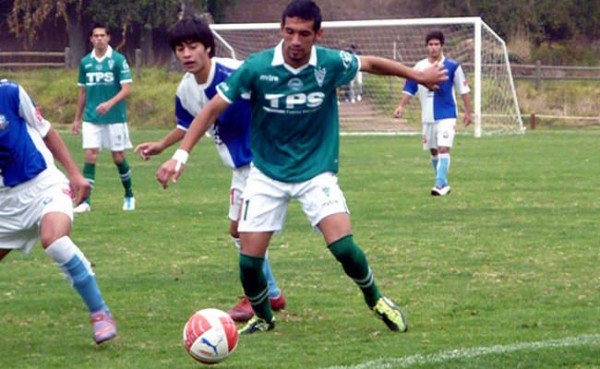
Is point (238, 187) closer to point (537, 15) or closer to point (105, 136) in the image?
point (105, 136)

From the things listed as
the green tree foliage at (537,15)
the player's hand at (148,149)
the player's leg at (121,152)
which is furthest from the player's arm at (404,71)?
the green tree foliage at (537,15)

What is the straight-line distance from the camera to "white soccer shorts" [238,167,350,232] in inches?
295

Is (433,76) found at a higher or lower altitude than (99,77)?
higher

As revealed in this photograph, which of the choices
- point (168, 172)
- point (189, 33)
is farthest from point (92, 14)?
point (168, 172)

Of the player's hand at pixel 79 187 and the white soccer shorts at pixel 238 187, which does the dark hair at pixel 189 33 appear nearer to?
the white soccer shorts at pixel 238 187

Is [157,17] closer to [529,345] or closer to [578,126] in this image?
[578,126]

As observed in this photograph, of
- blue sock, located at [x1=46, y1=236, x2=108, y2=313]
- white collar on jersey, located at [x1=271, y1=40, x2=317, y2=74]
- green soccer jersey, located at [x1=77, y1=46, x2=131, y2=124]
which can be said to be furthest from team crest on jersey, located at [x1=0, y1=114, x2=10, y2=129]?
green soccer jersey, located at [x1=77, y1=46, x2=131, y2=124]

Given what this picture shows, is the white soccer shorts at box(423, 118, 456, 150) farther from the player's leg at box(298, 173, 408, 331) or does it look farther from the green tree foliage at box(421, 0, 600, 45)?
the green tree foliage at box(421, 0, 600, 45)

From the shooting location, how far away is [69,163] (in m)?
7.39

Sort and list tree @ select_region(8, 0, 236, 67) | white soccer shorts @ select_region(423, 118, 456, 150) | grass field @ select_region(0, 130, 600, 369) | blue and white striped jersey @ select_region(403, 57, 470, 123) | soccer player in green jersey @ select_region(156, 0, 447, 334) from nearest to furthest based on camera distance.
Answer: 1. grass field @ select_region(0, 130, 600, 369)
2. soccer player in green jersey @ select_region(156, 0, 447, 334)
3. white soccer shorts @ select_region(423, 118, 456, 150)
4. blue and white striped jersey @ select_region(403, 57, 470, 123)
5. tree @ select_region(8, 0, 236, 67)

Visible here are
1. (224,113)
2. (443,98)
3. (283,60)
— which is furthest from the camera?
(443,98)

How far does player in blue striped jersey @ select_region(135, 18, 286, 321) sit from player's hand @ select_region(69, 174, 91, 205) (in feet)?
2.24

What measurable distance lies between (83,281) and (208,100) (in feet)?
5.11

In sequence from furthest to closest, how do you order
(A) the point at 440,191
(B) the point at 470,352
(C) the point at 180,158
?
(A) the point at 440,191, (C) the point at 180,158, (B) the point at 470,352
